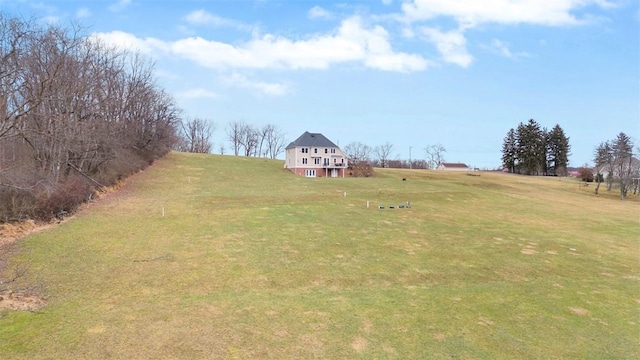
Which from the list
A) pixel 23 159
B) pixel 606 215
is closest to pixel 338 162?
pixel 606 215

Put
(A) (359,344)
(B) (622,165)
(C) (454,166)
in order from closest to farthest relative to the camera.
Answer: (A) (359,344) < (B) (622,165) < (C) (454,166)

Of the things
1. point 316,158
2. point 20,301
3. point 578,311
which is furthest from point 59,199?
point 316,158

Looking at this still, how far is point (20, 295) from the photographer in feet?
36.3

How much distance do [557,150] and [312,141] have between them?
231ft

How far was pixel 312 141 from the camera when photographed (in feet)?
212

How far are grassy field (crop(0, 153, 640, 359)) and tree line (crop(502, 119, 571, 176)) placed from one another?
78.3 m

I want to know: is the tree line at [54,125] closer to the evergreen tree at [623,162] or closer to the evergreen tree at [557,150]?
the evergreen tree at [623,162]

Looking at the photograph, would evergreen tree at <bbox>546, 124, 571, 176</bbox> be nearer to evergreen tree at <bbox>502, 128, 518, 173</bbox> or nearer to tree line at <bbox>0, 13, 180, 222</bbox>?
evergreen tree at <bbox>502, 128, 518, 173</bbox>

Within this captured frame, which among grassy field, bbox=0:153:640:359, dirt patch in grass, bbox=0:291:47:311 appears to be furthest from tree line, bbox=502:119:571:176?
dirt patch in grass, bbox=0:291:47:311

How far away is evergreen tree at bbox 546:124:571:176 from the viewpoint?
95875 millimetres

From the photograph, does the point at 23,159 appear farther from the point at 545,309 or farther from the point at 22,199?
the point at 545,309

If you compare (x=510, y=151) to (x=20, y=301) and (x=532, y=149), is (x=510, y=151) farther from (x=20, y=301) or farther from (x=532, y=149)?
(x=20, y=301)

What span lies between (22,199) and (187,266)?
44.3 ft

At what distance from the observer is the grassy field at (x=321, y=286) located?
28.1ft
